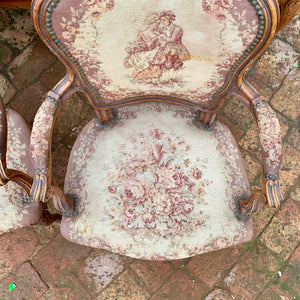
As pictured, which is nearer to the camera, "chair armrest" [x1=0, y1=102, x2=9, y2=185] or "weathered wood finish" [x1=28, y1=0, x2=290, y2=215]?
"weathered wood finish" [x1=28, y1=0, x2=290, y2=215]

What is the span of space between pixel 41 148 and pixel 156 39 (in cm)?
51

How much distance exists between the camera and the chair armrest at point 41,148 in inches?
41.5

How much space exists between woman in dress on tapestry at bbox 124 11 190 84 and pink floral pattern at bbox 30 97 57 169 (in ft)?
1.00

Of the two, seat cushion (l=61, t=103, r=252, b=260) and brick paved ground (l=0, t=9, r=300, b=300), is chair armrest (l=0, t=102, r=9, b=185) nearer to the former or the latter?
seat cushion (l=61, t=103, r=252, b=260)

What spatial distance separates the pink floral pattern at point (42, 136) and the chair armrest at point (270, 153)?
708mm

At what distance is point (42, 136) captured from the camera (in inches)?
41.5

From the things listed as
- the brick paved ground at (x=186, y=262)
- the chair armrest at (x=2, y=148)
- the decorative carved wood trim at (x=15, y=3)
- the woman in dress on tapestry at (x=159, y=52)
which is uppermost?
the woman in dress on tapestry at (x=159, y=52)

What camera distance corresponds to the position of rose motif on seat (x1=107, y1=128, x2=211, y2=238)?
118 cm

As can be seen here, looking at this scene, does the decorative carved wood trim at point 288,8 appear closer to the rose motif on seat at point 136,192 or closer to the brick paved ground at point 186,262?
the brick paved ground at point 186,262

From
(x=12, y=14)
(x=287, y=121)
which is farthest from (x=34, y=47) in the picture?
(x=287, y=121)

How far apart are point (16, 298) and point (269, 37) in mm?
1776

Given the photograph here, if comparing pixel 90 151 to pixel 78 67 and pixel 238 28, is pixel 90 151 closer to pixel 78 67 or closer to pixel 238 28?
pixel 78 67

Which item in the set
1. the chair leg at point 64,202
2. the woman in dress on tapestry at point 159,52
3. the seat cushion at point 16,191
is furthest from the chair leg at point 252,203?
the seat cushion at point 16,191

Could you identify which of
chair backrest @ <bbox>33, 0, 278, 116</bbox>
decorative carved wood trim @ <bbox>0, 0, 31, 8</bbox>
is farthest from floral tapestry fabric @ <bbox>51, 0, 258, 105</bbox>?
decorative carved wood trim @ <bbox>0, 0, 31, 8</bbox>
